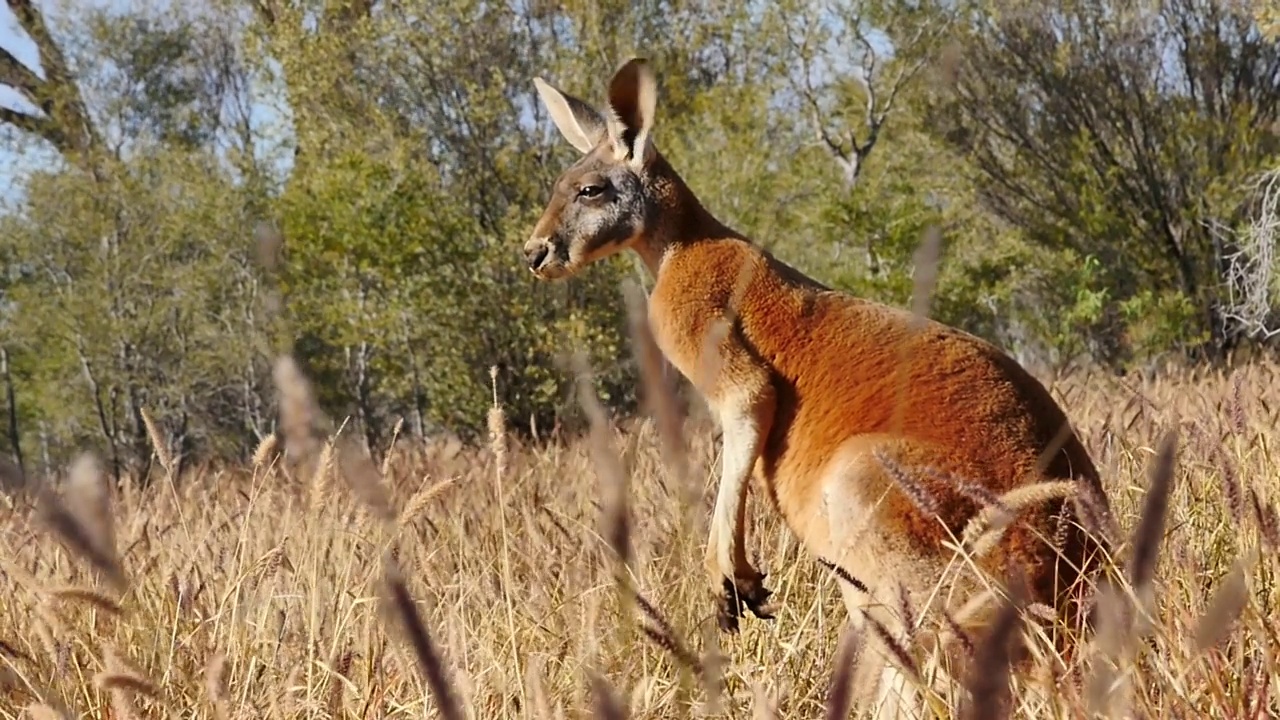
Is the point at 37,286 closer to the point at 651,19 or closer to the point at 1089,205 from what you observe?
the point at 651,19

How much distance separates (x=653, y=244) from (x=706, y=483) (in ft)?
2.60

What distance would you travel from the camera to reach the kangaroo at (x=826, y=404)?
2357 mm

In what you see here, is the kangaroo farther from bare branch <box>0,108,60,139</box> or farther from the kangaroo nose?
bare branch <box>0,108,60,139</box>

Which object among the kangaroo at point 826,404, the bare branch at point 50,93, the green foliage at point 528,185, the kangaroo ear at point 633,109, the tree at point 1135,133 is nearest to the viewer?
the kangaroo at point 826,404

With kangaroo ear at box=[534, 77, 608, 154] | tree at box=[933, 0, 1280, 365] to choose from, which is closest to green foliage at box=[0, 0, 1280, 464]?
tree at box=[933, 0, 1280, 365]

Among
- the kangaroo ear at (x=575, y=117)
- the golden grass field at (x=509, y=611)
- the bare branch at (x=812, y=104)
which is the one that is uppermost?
→ the bare branch at (x=812, y=104)

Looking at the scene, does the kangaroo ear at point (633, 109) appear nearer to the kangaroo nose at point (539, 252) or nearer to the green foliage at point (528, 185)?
the kangaroo nose at point (539, 252)

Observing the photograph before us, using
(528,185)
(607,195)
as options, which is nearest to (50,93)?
(528,185)

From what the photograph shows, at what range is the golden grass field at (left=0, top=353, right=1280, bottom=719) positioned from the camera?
1.42 m

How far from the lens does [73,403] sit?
23.8m

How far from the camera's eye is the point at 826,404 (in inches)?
108

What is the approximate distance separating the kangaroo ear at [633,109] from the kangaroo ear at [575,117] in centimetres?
10

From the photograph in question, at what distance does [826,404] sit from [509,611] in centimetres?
99

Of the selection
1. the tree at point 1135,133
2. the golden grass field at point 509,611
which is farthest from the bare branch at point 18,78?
the golden grass field at point 509,611
